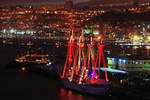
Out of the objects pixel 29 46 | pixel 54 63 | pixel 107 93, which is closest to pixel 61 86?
pixel 107 93

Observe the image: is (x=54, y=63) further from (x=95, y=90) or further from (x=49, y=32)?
(x=49, y=32)

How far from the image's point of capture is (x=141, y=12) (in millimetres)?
12148

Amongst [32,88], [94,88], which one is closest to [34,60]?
[32,88]

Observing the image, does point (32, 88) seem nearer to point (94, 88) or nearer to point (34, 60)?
point (94, 88)

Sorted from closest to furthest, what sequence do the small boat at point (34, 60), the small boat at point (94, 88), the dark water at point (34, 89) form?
the small boat at point (94, 88), the dark water at point (34, 89), the small boat at point (34, 60)

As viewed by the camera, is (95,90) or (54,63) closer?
(95,90)

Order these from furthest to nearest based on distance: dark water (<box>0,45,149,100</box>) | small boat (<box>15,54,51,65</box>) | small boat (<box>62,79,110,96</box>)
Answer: small boat (<box>15,54,51,65</box>) → dark water (<box>0,45,149,100</box>) → small boat (<box>62,79,110,96</box>)

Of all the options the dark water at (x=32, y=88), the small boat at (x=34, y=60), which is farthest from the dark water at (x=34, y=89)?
the small boat at (x=34, y=60)

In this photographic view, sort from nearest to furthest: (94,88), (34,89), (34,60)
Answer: (94,88) < (34,89) < (34,60)

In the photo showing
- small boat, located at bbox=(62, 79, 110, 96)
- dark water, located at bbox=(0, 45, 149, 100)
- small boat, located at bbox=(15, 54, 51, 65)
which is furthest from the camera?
small boat, located at bbox=(15, 54, 51, 65)

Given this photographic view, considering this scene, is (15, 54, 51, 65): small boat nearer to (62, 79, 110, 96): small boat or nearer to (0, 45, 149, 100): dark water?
(0, 45, 149, 100): dark water

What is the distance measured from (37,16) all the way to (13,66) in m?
7.03

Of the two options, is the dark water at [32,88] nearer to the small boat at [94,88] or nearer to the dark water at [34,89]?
the dark water at [34,89]

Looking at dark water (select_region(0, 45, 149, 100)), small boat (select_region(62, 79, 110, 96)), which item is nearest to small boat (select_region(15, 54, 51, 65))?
dark water (select_region(0, 45, 149, 100))
